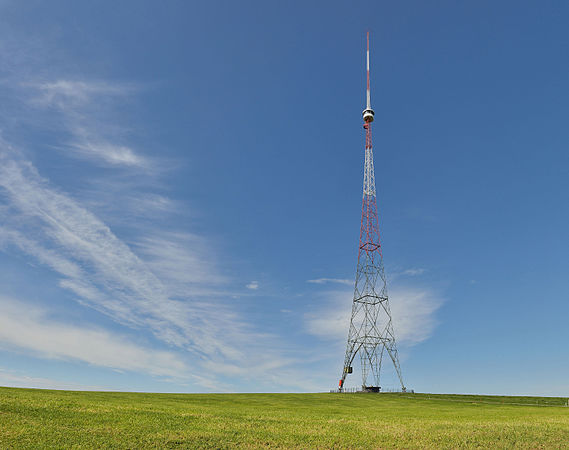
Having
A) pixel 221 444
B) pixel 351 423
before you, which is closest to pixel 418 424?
pixel 351 423

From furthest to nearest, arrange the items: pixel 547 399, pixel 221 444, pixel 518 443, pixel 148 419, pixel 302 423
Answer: pixel 547 399
pixel 302 423
pixel 148 419
pixel 518 443
pixel 221 444

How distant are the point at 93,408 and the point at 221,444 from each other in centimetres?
1088

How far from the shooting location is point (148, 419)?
21.0 metres

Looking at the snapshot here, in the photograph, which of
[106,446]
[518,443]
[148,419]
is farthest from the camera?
[148,419]

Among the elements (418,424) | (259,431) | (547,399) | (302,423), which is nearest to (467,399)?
(547,399)

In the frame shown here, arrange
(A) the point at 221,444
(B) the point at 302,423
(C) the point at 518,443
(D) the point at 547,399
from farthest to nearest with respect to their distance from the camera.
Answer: (D) the point at 547,399
(B) the point at 302,423
(C) the point at 518,443
(A) the point at 221,444

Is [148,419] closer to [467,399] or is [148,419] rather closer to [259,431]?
[259,431]

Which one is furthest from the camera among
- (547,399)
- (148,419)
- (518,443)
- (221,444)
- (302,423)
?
(547,399)

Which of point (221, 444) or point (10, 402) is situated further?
point (10, 402)

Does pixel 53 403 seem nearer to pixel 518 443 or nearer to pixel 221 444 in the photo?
pixel 221 444

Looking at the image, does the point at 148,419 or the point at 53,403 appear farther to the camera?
the point at 53,403

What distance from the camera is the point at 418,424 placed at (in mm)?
23562

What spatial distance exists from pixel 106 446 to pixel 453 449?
14.5m

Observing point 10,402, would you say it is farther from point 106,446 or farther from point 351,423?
point 351,423
